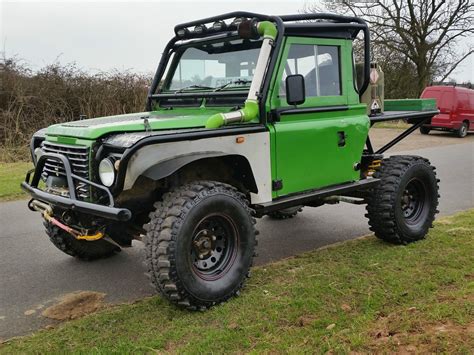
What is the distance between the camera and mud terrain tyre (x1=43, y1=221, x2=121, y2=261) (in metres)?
4.83

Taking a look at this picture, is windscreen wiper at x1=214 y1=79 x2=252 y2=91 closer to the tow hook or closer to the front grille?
the front grille

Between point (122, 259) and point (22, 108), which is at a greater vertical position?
point (22, 108)

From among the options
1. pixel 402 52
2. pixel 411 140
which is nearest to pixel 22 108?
pixel 411 140

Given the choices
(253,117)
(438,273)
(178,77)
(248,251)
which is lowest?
(438,273)

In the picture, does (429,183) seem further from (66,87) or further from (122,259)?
(66,87)

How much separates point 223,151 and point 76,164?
116cm

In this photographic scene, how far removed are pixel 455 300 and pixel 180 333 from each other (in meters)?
2.10

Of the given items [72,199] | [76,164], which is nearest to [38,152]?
[76,164]

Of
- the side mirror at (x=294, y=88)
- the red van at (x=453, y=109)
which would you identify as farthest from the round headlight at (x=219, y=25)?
the red van at (x=453, y=109)

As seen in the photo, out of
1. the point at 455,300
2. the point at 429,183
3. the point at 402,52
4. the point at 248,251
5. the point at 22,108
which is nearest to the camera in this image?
the point at 455,300

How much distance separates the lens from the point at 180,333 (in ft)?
11.4

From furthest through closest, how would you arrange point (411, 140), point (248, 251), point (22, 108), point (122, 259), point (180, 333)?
point (411, 140), point (22, 108), point (122, 259), point (248, 251), point (180, 333)

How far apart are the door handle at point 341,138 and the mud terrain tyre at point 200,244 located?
1266 millimetres

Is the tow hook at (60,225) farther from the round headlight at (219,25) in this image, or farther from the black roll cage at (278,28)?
the round headlight at (219,25)
